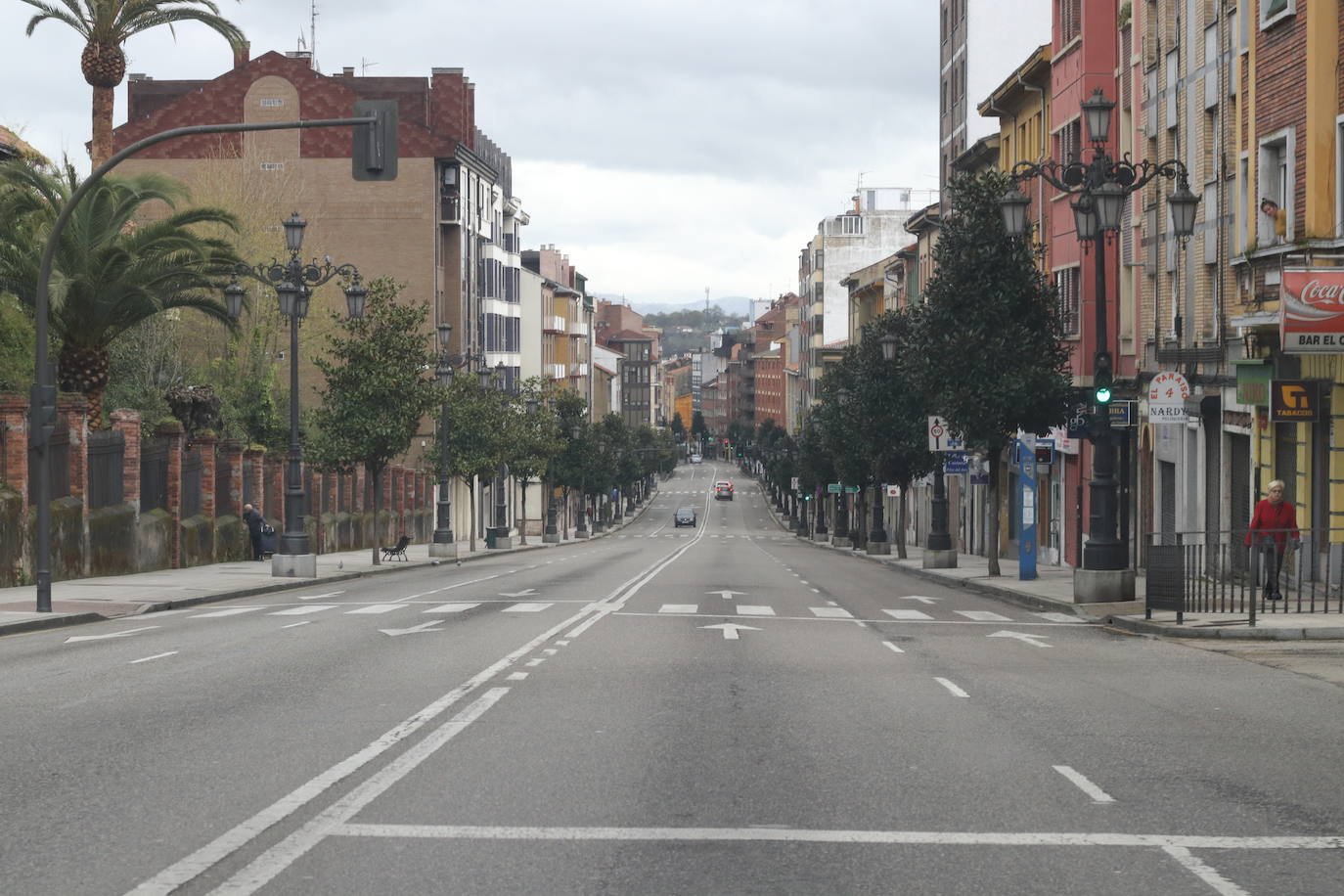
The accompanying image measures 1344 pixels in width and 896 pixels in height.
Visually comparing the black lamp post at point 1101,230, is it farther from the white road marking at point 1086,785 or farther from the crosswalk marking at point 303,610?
the white road marking at point 1086,785

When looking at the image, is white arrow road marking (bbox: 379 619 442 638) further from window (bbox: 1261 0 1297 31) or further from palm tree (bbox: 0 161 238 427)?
window (bbox: 1261 0 1297 31)

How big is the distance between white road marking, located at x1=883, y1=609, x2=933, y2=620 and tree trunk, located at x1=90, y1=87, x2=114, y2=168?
94.3 feet

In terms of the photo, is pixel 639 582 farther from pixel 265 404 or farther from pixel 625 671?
pixel 265 404

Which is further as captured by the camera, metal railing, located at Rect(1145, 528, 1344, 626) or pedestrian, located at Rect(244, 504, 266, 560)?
pedestrian, located at Rect(244, 504, 266, 560)

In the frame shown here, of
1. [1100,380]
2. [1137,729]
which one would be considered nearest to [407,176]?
[1100,380]

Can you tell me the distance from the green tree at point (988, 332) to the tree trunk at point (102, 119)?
75.2 feet

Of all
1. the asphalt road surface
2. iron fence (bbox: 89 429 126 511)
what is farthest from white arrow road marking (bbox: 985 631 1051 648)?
iron fence (bbox: 89 429 126 511)

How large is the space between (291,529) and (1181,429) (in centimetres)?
1883

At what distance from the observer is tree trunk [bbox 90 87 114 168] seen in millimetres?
44594

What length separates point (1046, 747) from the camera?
1078 cm

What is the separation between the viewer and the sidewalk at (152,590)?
2222 cm

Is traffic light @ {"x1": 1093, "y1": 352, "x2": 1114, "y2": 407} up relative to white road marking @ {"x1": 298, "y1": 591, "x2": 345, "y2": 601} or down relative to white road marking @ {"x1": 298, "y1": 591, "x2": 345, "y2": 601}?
up

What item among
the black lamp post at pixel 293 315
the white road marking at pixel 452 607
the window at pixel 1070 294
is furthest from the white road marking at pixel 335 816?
the window at pixel 1070 294

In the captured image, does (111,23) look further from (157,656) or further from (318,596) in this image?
(157,656)
